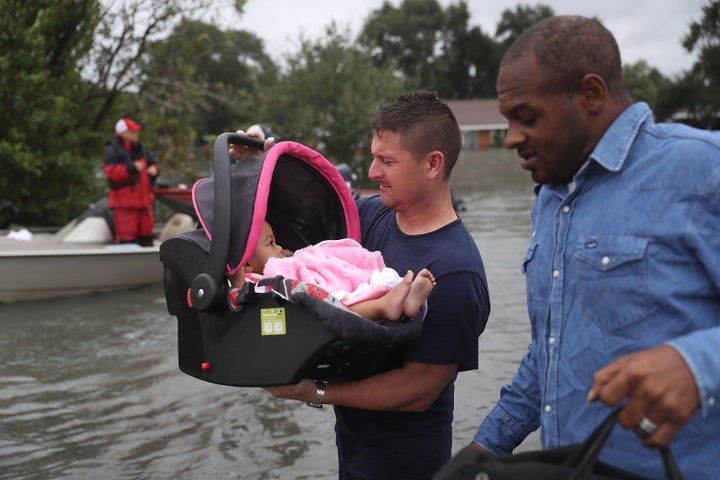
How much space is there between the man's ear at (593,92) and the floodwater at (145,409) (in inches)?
162

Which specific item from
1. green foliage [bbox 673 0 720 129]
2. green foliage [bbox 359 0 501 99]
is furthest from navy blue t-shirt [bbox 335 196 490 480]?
green foliage [bbox 359 0 501 99]

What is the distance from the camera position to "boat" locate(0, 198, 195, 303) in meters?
11.4

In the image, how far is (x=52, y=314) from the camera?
36.5 ft

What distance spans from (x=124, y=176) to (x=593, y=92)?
10482 mm

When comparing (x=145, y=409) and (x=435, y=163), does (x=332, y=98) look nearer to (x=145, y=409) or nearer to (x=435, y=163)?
(x=145, y=409)

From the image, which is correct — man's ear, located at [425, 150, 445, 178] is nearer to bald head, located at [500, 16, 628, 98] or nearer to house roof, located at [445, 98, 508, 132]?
bald head, located at [500, 16, 628, 98]

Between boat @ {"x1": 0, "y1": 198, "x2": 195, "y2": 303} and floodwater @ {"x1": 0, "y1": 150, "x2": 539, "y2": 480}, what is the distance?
59cm

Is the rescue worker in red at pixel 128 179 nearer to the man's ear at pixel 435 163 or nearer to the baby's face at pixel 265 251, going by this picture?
the baby's face at pixel 265 251

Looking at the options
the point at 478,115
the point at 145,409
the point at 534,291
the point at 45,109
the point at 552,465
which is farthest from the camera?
the point at 478,115

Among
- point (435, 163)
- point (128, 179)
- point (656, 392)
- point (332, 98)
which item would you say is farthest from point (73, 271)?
point (332, 98)

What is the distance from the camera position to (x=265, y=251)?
3389 millimetres

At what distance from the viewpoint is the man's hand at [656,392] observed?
1735 mm

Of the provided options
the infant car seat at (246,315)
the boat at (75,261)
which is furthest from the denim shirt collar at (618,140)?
the boat at (75,261)

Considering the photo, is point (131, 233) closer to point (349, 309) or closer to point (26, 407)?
point (26, 407)
